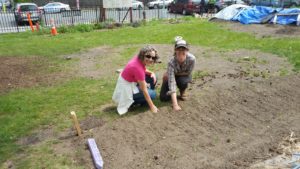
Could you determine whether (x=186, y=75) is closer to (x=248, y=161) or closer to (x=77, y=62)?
(x=248, y=161)

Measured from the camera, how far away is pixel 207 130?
448cm

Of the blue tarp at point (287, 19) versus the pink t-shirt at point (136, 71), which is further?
the blue tarp at point (287, 19)

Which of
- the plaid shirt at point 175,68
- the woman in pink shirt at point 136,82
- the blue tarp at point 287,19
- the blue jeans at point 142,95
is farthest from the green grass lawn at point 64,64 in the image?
A: the blue tarp at point 287,19

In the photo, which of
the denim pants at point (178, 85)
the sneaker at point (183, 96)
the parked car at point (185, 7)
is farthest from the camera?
the parked car at point (185, 7)

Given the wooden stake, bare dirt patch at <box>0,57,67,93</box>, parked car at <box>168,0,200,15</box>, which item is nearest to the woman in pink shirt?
the wooden stake

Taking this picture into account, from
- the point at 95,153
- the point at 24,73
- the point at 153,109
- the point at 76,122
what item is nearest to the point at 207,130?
the point at 153,109

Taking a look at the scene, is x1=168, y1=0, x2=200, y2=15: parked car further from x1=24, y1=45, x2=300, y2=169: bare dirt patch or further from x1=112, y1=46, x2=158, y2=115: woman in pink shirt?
x1=112, y1=46, x2=158, y2=115: woman in pink shirt

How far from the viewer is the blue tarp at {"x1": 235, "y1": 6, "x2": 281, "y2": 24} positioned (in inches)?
623

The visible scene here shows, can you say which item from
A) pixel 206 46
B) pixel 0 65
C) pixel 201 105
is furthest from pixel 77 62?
pixel 201 105

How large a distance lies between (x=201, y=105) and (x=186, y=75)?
56cm

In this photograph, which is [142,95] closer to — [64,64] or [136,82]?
[136,82]

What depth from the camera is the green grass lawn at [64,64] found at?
5145mm

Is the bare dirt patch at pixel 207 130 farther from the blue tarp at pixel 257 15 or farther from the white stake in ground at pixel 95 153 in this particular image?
the blue tarp at pixel 257 15

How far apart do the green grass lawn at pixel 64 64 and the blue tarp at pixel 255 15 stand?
58.9 inches
